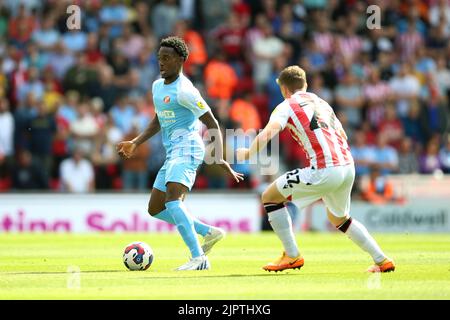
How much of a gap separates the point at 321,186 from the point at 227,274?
1446 mm

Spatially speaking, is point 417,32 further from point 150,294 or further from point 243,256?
point 150,294

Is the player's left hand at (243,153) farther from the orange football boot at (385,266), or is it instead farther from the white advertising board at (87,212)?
the white advertising board at (87,212)

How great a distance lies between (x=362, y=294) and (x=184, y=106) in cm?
344

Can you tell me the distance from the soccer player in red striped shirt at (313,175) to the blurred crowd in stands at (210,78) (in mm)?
11492

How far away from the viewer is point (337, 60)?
26.3m

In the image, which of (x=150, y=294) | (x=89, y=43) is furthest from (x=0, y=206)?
(x=150, y=294)

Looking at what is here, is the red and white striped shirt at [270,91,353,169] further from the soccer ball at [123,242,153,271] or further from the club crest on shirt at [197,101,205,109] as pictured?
the soccer ball at [123,242,153,271]

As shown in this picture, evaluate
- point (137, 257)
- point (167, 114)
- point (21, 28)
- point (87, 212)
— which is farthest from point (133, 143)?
point (21, 28)

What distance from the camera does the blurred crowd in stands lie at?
23406mm

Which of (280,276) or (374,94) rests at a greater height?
(374,94)

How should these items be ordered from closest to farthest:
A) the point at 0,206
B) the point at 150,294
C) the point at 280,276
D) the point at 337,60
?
the point at 150,294
the point at 280,276
the point at 0,206
the point at 337,60

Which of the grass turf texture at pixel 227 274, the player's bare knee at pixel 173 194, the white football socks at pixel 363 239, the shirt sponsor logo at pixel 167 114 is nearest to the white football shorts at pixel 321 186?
the white football socks at pixel 363 239

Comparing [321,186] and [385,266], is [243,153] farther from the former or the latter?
[385,266]

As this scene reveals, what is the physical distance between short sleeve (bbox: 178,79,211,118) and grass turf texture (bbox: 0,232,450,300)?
1.84m
